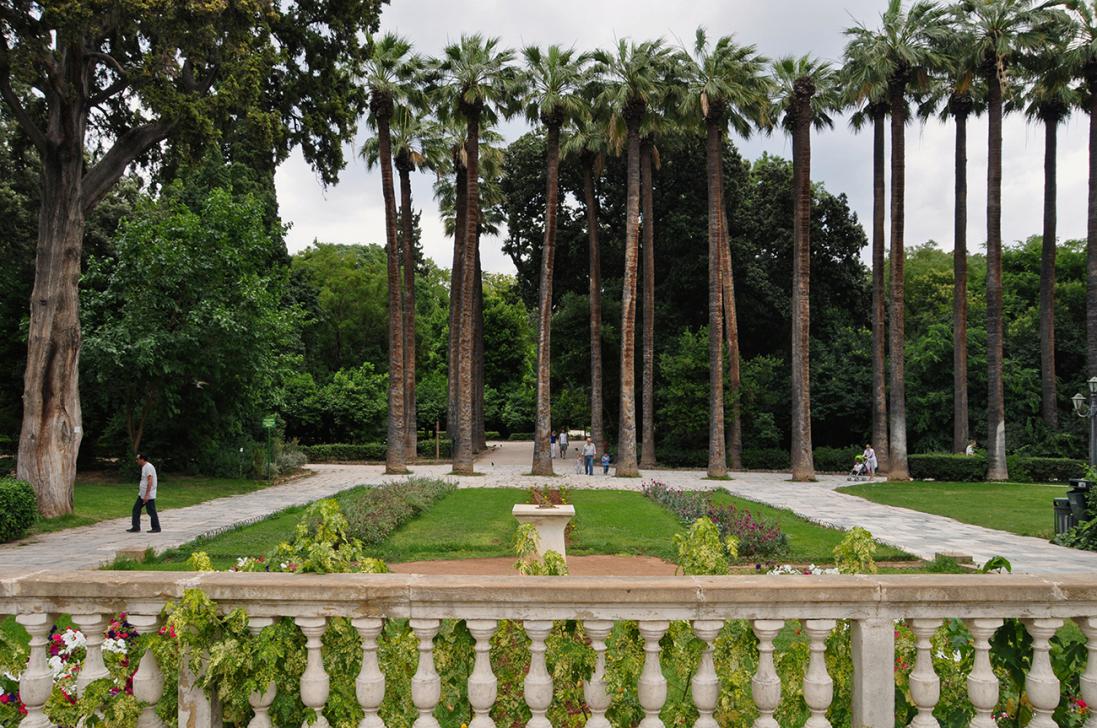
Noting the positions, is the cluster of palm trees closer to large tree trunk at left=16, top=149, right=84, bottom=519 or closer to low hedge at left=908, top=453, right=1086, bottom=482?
low hedge at left=908, top=453, right=1086, bottom=482

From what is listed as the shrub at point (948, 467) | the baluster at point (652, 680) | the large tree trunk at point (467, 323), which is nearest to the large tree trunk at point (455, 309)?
the large tree trunk at point (467, 323)

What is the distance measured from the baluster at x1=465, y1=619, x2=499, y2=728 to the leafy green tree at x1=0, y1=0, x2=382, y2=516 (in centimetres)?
1378

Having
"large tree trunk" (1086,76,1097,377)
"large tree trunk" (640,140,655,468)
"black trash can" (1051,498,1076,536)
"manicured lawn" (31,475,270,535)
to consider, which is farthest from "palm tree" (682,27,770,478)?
"manicured lawn" (31,475,270,535)

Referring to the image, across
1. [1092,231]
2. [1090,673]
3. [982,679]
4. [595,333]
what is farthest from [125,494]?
[1092,231]

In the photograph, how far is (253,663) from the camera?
282 cm

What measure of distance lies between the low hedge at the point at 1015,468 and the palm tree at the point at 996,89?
1.61 feet

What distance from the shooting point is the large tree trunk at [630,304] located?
29125mm

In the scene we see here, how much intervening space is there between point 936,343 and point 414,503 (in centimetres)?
2806

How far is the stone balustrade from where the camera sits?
282 cm

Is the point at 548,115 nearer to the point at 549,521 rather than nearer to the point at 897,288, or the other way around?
the point at 897,288

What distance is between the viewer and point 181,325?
984 inches

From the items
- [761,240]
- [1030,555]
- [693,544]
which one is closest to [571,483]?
[1030,555]

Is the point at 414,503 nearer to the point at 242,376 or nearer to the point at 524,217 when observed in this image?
the point at 242,376

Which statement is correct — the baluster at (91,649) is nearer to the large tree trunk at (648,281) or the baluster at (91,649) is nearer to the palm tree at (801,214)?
the palm tree at (801,214)
